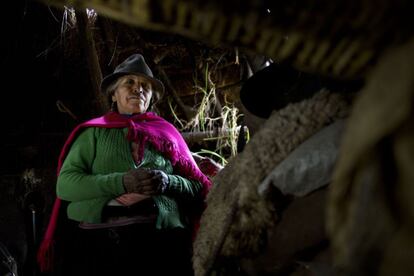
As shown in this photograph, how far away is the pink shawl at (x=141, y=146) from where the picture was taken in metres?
2.41

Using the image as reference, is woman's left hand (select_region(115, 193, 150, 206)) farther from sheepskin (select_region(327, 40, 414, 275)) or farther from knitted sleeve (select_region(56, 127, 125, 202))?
sheepskin (select_region(327, 40, 414, 275))

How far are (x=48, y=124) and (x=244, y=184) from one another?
399cm

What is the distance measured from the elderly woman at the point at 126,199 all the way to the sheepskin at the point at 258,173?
914 mm

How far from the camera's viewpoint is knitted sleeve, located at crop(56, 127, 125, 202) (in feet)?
7.02

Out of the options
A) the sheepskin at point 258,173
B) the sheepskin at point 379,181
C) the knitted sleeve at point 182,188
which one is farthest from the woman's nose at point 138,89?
the sheepskin at point 379,181

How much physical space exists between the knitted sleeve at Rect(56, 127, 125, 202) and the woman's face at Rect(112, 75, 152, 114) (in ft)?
1.12

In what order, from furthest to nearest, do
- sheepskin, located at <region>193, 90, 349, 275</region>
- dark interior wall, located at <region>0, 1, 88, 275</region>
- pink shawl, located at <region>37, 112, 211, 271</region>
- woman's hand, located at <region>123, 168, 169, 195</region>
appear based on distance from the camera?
dark interior wall, located at <region>0, 1, 88, 275</region> → pink shawl, located at <region>37, 112, 211, 271</region> → woman's hand, located at <region>123, 168, 169, 195</region> → sheepskin, located at <region>193, 90, 349, 275</region>

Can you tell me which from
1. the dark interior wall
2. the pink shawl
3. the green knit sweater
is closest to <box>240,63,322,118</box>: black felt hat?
the green knit sweater

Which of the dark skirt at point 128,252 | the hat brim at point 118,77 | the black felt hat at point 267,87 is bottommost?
the dark skirt at point 128,252

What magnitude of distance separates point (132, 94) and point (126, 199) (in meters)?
0.88

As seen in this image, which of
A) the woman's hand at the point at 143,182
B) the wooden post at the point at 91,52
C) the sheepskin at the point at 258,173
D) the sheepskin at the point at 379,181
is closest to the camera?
the sheepskin at the point at 379,181

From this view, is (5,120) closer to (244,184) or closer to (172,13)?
(244,184)

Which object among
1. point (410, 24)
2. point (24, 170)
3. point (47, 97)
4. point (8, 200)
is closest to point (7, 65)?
point (47, 97)

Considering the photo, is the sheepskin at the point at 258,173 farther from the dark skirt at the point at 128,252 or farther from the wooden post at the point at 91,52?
the wooden post at the point at 91,52
